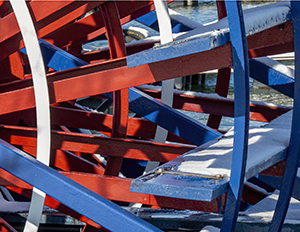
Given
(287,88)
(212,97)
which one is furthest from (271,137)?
(212,97)

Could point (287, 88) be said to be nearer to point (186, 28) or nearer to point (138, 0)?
point (138, 0)

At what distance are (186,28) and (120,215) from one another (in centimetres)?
391

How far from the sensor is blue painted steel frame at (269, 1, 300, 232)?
7.75 feet

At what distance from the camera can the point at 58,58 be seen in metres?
3.79

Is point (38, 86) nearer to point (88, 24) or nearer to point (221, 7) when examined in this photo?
point (88, 24)

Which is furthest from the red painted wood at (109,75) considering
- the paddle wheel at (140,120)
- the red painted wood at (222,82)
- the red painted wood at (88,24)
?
the red painted wood at (222,82)

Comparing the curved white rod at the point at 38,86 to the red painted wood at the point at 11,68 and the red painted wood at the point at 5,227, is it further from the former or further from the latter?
the red painted wood at the point at 11,68

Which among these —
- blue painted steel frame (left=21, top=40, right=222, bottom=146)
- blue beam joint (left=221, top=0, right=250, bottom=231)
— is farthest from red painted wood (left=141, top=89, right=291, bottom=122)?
blue beam joint (left=221, top=0, right=250, bottom=231)

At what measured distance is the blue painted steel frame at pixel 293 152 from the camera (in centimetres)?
236

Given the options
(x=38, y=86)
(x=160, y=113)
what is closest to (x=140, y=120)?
(x=160, y=113)

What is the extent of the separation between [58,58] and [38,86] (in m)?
1.17

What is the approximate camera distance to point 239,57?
1924 mm

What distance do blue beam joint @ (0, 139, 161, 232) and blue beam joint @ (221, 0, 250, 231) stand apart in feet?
1.29

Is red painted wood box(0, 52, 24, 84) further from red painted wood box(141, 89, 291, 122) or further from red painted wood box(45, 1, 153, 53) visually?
red painted wood box(141, 89, 291, 122)
